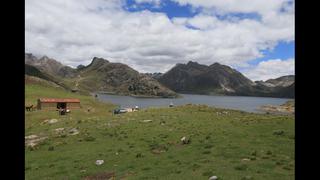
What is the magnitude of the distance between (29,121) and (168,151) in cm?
4223

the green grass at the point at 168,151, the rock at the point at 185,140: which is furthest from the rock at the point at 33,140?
the rock at the point at 185,140

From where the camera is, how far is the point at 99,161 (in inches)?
1059

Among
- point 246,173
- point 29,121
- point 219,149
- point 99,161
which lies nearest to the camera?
point 246,173

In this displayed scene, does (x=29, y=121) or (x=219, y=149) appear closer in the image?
(x=219, y=149)

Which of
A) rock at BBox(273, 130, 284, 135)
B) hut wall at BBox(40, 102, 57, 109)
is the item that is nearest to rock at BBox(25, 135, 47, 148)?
rock at BBox(273, 130, 284, 135)

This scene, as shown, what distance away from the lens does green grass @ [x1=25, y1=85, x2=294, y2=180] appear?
22.7m

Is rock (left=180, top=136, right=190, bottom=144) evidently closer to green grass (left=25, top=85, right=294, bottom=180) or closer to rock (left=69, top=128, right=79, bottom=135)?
green grass (left=25, top=85, right=294, bottom=180)

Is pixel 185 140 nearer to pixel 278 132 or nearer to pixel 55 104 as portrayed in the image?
pixel 278 132

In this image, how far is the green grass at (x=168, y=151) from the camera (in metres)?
22.7

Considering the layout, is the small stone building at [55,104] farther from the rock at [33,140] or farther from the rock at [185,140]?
the rock at [185,140]

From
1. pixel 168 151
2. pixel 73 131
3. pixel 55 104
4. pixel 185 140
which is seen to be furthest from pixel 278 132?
pixel 55 104
